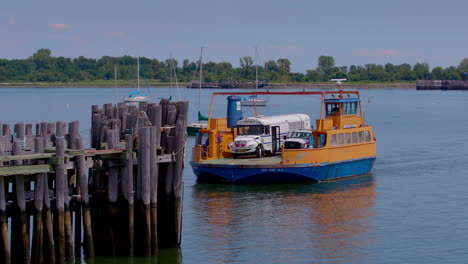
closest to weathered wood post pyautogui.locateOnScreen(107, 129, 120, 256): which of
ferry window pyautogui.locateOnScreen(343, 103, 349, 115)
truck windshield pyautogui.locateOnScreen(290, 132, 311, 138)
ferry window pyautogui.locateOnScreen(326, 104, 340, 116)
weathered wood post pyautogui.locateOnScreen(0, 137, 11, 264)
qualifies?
weathered wood post pyautogui.locateOnScreen(0, 137, 11, 264)

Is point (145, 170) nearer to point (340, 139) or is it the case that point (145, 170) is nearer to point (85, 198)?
point (85, 198)

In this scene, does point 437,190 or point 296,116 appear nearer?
point 437,190

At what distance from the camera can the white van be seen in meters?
37.7

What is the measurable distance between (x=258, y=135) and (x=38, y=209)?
19.9 metres

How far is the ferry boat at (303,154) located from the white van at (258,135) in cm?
27

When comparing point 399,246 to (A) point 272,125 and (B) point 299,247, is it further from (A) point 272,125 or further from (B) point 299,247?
(A) point 272,125

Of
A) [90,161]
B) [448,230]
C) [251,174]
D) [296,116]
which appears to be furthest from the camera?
[296,116]

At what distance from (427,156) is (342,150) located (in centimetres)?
1582

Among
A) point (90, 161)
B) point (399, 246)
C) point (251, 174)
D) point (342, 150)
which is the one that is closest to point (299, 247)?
point (399, 246)

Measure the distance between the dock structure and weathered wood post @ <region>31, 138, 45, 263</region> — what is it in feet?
0.08

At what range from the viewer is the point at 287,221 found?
2950 centimetres

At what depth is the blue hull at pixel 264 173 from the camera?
35.6m

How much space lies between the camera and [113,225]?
2161 cm

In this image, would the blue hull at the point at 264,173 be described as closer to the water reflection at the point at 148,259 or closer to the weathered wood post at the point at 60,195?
the water reflection at the point at 148,259
